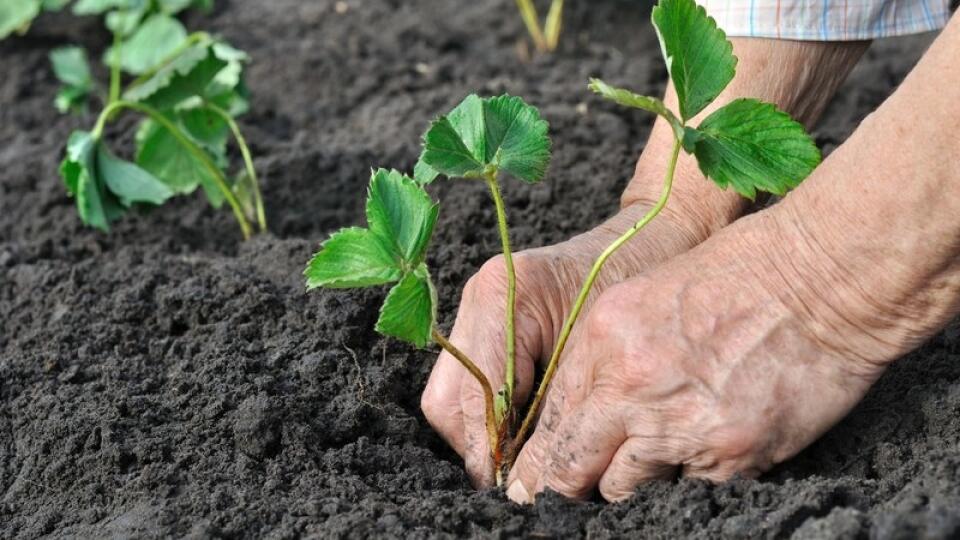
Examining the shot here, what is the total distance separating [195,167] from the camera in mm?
2648

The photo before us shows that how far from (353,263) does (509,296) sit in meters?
0.22

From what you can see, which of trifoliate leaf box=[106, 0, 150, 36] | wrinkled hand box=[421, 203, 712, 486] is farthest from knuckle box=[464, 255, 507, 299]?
trifoliate leaf box=[106, 0, 150, 36]

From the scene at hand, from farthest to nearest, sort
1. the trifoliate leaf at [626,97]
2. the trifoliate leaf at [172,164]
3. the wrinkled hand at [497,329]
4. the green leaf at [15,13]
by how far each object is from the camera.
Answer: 1. the green leaf at [15,13]
2. the trifoliate leaf at [172,164]
3. the wrinkled hand at [497,329]
4. the trifoliate leaf at [626,97]

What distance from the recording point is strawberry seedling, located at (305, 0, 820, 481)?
4.91ft

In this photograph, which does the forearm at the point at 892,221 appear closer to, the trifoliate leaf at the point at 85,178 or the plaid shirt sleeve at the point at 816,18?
the plaid shirt sleeve at the point at 816,18

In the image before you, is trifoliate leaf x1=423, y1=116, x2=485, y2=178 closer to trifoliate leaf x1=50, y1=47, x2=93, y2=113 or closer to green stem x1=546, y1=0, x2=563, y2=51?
trifoliate leaf x1=50, y1=47, x2=93, y2=113

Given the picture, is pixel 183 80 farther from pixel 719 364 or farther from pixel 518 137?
pixel 719 364

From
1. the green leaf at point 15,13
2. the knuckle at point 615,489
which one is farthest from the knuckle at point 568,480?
the green leaf at point 15,13

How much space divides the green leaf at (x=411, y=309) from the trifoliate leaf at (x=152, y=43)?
1844mm

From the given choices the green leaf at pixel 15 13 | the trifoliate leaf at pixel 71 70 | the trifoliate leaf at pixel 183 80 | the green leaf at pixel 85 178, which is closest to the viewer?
the green leaf at pixel 85 178

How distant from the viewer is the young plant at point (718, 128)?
1.50 meters

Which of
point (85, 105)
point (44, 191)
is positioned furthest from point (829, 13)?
point (85, 105)

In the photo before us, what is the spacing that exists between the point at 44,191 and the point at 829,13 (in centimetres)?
186

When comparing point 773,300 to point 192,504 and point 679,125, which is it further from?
point 192,504
